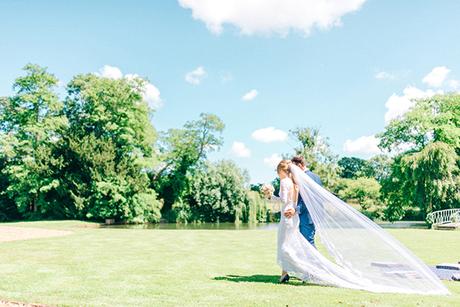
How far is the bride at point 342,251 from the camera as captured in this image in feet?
25.0

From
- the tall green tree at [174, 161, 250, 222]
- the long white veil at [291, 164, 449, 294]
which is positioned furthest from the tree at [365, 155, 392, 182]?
the long white veil at [291, 164, 449, 294]

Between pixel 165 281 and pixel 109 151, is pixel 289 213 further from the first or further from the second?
pixel 109 151

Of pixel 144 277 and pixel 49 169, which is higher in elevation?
pixel 49 169

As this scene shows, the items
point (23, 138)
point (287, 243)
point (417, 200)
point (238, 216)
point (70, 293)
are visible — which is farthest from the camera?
point (238, 216)

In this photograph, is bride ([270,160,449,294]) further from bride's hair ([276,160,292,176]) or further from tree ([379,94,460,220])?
tree ([379,94,460,220])

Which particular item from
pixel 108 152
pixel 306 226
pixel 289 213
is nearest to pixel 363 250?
pixel 306 226

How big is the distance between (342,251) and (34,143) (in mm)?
41597

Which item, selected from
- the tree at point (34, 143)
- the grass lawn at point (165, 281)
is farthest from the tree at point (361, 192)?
the grass lawn at point (165, 281)

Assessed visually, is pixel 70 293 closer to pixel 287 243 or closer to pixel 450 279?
pixel 287 243

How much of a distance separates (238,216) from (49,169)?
2041 centimetres

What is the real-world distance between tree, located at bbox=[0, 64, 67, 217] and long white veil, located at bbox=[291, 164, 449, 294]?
125ft

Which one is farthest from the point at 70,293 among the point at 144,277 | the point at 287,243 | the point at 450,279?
the point at 450,279

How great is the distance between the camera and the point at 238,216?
5000 cm

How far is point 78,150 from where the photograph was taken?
42969mm
